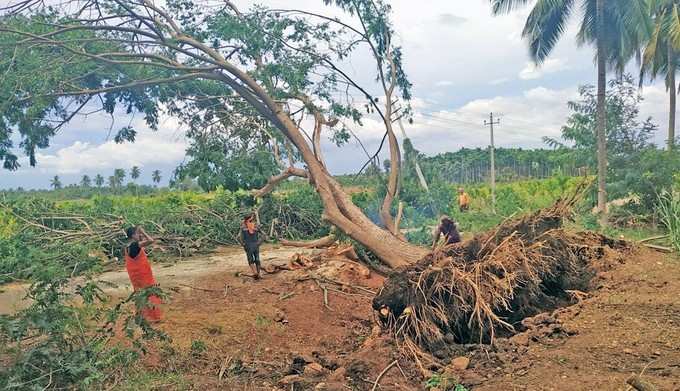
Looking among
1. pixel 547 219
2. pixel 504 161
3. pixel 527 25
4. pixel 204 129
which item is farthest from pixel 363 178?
pixel 504 161

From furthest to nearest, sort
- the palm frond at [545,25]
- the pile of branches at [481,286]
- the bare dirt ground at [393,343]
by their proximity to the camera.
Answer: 1. the palm frond at [545,25]
2. the pile of branches at [481,286]
3. the bare dirt ground at [393,343]

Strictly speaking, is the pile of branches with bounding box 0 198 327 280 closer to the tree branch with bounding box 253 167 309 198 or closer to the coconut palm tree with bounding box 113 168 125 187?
the tree branch with bounding box 253 167 309 198

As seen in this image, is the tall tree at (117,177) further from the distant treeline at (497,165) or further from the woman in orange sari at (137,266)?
the woman in orange sari at (137,266)

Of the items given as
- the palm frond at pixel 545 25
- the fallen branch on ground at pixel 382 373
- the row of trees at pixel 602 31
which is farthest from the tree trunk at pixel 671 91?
the fallen branch on ground at pixel 382 373

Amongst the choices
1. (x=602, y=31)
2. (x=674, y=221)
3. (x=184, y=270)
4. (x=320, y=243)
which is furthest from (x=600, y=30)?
(x=184, y=270)

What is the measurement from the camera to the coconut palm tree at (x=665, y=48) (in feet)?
52.3

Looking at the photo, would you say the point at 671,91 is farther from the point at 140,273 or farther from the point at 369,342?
the point at 140,273

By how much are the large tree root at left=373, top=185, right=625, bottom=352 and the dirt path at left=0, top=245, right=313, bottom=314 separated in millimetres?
4209

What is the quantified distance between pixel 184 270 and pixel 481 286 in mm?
6831

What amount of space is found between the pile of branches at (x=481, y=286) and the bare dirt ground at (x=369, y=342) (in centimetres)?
32

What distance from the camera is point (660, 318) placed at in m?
5.54

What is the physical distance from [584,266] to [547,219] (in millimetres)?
1176

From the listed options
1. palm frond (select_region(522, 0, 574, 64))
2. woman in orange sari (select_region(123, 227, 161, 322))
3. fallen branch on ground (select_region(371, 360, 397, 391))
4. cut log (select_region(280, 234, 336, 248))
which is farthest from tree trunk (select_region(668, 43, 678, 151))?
woman in orange sari (select_region(123, 227, 161, 322))

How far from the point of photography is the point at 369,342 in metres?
6.09
